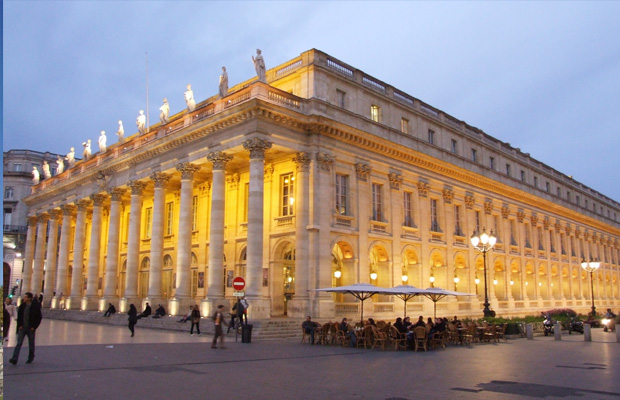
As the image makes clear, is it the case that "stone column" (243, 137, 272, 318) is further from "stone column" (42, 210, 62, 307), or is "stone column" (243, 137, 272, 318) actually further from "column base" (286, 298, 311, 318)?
"stone column" (42, 210, 62, 307)

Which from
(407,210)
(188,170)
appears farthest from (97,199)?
(407,210)

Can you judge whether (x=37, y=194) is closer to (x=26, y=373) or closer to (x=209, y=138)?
(x=209, y=138)

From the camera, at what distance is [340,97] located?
34.7 metres

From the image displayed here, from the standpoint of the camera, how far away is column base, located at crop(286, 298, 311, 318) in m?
29.7

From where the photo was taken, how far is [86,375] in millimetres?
12789

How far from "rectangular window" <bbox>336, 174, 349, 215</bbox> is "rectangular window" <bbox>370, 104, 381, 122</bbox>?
545 cm

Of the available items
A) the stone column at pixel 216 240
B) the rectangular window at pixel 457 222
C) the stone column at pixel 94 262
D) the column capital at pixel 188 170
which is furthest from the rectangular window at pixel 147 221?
the rectangular window at pixel 457 222

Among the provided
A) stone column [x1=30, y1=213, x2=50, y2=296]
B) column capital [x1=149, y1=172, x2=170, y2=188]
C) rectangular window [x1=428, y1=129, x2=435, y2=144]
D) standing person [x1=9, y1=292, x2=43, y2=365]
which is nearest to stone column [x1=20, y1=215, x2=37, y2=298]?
stone column [x1=30, y1=213, x2=50, y2=296]

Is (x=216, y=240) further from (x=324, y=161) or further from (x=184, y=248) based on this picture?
(x=324, y=161)

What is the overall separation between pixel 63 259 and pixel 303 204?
2663cm

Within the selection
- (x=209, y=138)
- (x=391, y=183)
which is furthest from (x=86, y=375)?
(x=391, y=183)

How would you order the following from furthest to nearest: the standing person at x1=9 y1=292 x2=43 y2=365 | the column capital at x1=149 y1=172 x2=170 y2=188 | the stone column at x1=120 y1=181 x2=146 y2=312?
the stone column at x1=120 y1=181 x2=146 y2=312 < the column capital at x1=149 y1=172 x2=170 y2=188 < the standing person at x1=9 y1=292 x2=43 y2=365

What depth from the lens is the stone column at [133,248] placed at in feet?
122

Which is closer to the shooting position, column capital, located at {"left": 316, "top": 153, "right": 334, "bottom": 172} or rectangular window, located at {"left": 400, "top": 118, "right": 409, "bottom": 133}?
column capital, located at {"left": 316, "top": 153, "right": 334, "bottom": 172}
